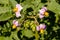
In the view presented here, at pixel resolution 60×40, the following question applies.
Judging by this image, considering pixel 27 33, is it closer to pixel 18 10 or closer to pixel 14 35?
pixel 14 35

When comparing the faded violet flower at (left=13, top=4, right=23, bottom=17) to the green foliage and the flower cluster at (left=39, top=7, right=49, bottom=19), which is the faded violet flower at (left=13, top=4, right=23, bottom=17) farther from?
the flower cluster at (left=39, top=7, right=49, bottom=19)

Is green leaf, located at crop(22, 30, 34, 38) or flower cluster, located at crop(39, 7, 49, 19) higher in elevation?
flower cluster, located at crop(39, 7, 49, 19)

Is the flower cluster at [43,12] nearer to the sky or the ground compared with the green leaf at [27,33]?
nearer to the sky

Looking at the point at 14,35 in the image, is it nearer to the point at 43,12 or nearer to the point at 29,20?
the point at 29,20

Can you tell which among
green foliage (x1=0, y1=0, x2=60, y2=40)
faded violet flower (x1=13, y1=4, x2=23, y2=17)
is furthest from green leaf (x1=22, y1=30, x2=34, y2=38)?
faded violet flower (x1=13, y1=4, x2=23, y2=17)

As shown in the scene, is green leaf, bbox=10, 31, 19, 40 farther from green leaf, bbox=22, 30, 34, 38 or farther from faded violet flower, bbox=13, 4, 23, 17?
faded violet flower, bbox=13, 4, 23, 17

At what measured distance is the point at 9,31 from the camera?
68.0 inches

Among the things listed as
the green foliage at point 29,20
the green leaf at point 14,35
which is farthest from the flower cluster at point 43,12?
the green leaf at point 14,35

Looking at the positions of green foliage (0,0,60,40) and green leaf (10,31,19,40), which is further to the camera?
green leaf (10,31,19,40)

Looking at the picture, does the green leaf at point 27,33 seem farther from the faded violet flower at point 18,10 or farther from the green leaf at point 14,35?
the faded violet flower at point 18,10

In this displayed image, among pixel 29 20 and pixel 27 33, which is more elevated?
pixel 29 20

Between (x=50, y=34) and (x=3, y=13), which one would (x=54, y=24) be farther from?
(x=3, y=13)

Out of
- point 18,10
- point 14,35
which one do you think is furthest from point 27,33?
point 18,10

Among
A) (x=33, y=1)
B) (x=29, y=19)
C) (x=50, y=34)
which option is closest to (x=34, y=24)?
(x=29, y=19)
